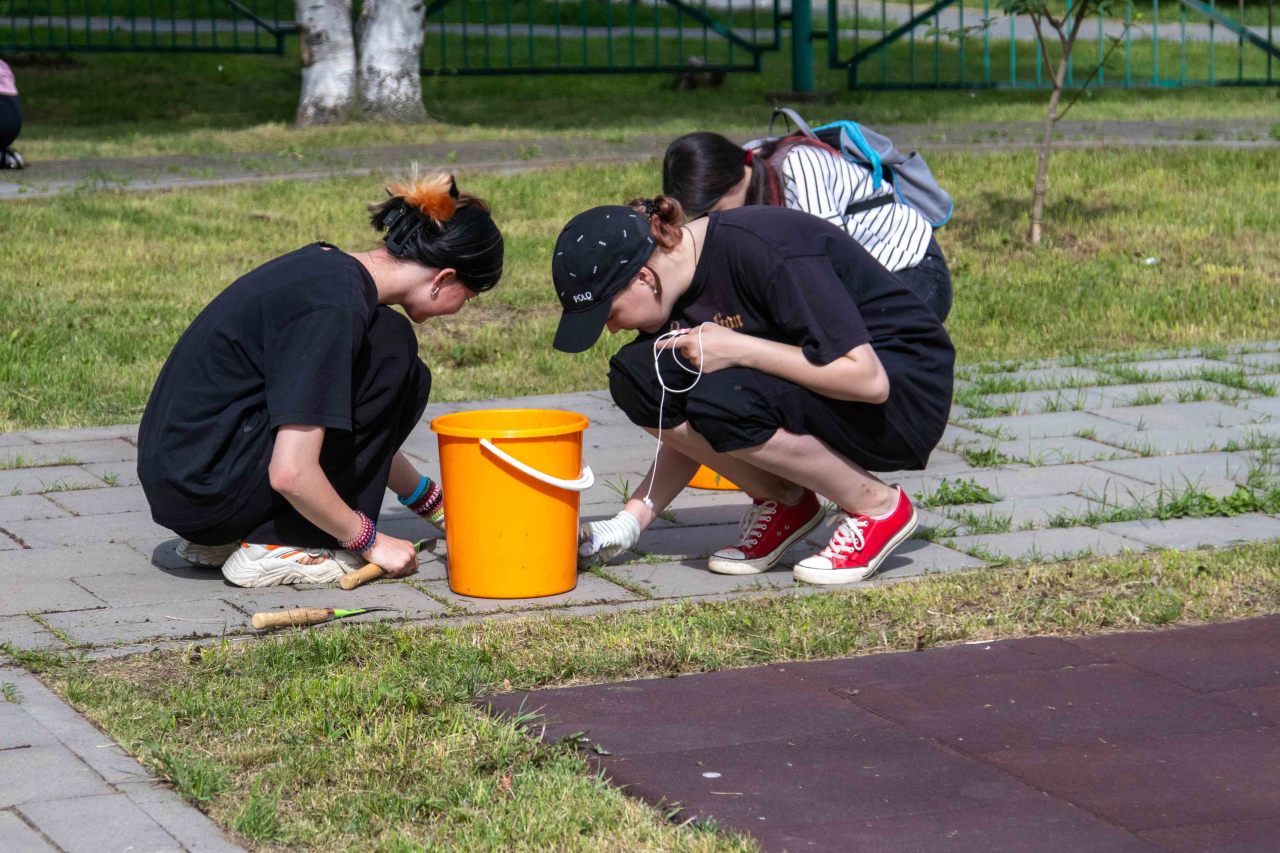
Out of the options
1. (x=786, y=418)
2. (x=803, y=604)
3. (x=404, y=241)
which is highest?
(x=404, y=241)

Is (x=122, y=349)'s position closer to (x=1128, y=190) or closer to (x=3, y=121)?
(x=3, y=121)

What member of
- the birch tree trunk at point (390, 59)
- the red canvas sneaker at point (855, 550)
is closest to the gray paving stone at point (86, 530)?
the red canvas sneaker at point (855, 550)

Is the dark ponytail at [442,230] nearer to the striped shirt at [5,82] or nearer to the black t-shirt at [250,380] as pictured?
the black t-shirt at [250,380]

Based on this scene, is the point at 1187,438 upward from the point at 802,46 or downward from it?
downward

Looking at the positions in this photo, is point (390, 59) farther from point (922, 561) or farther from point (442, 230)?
point (922, 561)

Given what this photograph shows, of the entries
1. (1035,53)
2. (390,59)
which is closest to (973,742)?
(390,59)

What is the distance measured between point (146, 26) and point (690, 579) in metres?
21.6

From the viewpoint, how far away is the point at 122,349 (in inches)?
319

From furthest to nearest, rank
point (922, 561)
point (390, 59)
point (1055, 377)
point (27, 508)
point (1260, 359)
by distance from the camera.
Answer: point (390, 59)
point (1260, 359)
point (1055, 377)
point (27, 508)
point (922, 561)

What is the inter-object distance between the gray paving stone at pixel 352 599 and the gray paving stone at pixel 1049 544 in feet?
5.13

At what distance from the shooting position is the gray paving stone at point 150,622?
4234 millimetres

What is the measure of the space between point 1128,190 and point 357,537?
7.86m

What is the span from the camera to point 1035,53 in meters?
23.4

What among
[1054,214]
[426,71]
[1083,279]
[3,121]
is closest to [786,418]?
[1083,279]
